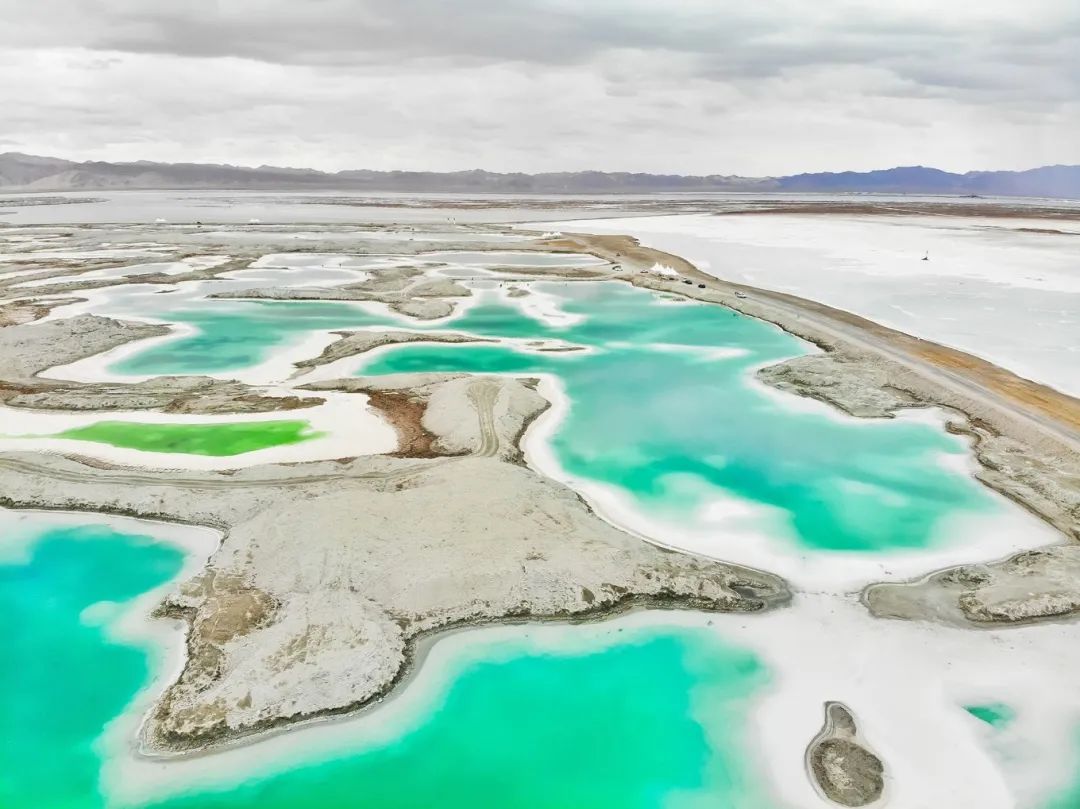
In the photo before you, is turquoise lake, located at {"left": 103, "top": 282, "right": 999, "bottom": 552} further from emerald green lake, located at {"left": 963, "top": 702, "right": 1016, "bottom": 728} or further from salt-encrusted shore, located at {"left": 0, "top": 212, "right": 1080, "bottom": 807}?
emerald green lake, located at {"left": 963, "top": 702, "right": 1016, "bottom": 728}

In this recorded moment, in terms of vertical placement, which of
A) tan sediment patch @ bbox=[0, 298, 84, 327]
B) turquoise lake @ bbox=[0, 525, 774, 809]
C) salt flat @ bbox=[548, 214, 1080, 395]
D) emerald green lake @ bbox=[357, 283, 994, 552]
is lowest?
turquoise lake @ bbox=[0, 525, 774, 809]

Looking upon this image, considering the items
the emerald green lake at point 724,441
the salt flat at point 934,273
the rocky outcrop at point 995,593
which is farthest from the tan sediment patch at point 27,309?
the salt flat at point 934,273

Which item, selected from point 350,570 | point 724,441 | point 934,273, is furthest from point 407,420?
point 934,273

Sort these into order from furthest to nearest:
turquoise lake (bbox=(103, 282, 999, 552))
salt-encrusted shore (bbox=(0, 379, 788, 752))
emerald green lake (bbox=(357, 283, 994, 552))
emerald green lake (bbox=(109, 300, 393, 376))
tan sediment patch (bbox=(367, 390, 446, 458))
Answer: emerald green lake (bbox=(109, 300, 393, 376)) < tan sediment patch (bbox=(367, 390, 446, 458)) < turquoise lake (bbox=(103, 282, 999, 552)) < emerald green lake (bbox=(357, 283, 994, 552)) < salt-encrusted shore (bbox=(0, 379, 788, 752))

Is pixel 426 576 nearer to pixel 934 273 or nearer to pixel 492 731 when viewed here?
pixel 492 731

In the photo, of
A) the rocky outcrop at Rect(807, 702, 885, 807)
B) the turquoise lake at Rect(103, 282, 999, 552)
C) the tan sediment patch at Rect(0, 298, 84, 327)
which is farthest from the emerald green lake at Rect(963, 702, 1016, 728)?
the tan sediment patch at Rect(0, 298, 84, 327)

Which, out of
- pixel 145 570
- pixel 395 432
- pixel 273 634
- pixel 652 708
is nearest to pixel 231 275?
pixel 395 432
